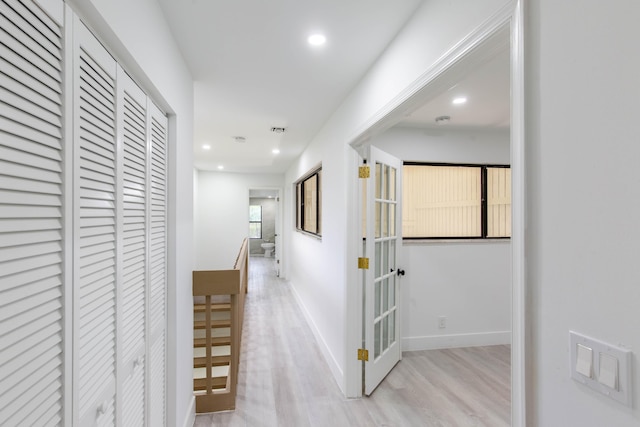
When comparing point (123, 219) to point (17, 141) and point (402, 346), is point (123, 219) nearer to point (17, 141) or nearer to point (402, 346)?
point (17, 141)

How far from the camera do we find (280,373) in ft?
10.4

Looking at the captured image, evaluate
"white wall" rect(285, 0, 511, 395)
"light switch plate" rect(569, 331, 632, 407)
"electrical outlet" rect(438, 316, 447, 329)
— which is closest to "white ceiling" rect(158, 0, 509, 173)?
"white wall" rect(285, 0, 511, 395)

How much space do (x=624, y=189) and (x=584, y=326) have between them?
33cm

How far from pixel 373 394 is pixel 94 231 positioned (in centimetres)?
248

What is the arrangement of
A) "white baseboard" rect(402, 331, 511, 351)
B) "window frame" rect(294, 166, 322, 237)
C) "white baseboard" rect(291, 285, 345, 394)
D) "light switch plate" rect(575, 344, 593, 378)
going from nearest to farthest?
"light switch plate" rect(575, 344, 593, 378) < "white baseboard" rect(291, 285, 345, 394) < "white baseboard" rect(402, 331, 511, 351) < "window frame" rect(294, 166, 322, 237)

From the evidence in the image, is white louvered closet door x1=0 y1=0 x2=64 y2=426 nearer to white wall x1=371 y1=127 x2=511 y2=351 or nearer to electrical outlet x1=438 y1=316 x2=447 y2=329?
white wall x1=371 y1=127 x2=511 y2=351

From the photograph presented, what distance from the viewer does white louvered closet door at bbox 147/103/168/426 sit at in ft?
5.45

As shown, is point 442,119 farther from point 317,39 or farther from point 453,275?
point 317,39

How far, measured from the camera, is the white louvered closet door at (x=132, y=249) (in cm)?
129

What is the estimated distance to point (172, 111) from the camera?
197 cm

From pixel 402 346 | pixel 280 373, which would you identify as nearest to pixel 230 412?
pixel 280 373

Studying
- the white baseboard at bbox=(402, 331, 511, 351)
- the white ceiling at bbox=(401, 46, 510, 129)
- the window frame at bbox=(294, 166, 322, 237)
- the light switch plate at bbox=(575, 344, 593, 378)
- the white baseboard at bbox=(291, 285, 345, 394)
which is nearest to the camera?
the light switch plate at bbox=(575, 344, 593, 378)

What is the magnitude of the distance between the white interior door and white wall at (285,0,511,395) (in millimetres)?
146

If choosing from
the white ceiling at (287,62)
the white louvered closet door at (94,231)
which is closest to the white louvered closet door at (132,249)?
the white louvered closet door at (94,231)
